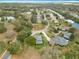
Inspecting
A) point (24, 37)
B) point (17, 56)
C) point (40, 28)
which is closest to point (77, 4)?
point (40, 28)

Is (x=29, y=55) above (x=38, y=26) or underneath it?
above

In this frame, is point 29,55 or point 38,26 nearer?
point 29,55

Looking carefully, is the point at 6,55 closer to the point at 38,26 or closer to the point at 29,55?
the point at 29,55

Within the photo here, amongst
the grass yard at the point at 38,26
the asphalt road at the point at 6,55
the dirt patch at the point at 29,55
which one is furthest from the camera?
the grass yard at the point at 38,26

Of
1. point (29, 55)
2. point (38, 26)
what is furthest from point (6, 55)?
point (38, 26)

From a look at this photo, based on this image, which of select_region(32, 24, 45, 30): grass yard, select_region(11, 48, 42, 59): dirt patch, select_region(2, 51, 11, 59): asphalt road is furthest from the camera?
select_region(32, 24, 45, 30): grass yard

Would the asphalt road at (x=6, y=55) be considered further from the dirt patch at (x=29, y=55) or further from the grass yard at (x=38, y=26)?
the grass yard at (x=38, y=26)

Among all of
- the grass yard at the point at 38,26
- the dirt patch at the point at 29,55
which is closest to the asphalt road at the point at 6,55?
the dirt patch at the point at 29,55

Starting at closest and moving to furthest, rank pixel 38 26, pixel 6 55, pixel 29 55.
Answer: pixel 6 55
pixel 29 55
pixel 38 26

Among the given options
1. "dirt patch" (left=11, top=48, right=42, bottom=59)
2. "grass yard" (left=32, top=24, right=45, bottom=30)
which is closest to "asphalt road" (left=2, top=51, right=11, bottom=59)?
"dirt patch" (left=11, top=48, right=42, bottom=59)

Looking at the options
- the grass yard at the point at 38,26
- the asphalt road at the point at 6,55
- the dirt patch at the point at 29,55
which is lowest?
the grass yard at the point at 38,26

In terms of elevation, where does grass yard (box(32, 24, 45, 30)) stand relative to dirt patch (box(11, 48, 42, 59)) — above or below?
below

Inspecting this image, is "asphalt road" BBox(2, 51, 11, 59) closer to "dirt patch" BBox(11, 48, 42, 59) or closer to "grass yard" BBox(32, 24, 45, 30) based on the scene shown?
"dirt patch" BBox(11, 48, 42, 59)

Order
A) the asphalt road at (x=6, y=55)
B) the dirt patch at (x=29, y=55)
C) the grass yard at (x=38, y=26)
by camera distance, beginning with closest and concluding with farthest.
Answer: the asphalt road at (x=6, y=55)
the dirt patch at (x=29, y=55)
the grass yard at (x=38, y=26)
